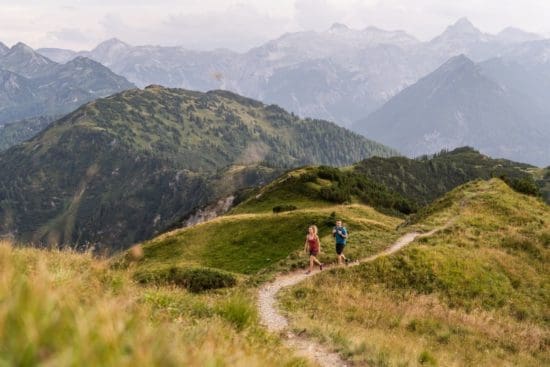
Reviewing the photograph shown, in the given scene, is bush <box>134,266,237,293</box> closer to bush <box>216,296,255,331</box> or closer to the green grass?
the green grass

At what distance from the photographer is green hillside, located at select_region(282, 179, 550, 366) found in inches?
596

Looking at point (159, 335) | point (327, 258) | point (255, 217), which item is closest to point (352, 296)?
point (327, 258)

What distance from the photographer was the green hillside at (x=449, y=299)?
596 inches

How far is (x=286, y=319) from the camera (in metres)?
18.5

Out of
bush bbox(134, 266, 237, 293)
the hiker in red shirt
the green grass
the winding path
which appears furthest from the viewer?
the green grass

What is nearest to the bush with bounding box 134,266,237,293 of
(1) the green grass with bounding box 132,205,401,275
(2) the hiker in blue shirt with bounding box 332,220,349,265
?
(2) the hiker in blue shirt with bounding box 332,220,349,265

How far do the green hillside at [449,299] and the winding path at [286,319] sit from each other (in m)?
0.41

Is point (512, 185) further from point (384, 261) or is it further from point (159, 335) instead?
point (159, 335)

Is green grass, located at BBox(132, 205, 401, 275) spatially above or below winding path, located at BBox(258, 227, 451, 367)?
below

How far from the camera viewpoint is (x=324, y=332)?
45.9ft

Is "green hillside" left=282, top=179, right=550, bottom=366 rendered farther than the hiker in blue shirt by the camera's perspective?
No

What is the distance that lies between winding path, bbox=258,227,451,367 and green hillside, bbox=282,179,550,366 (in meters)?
0.41

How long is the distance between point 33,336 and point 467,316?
2309 centimetres

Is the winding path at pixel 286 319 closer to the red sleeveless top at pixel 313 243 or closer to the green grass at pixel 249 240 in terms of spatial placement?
the red sleeveless top at pixel 313 243
